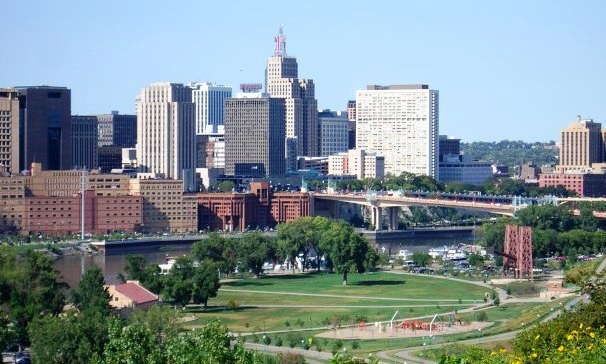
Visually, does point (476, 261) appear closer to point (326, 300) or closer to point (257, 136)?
point (326, 300)

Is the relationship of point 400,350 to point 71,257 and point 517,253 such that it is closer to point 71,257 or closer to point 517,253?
point 517,253

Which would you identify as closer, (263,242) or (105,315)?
(105,315)

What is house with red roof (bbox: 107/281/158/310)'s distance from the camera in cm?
6078

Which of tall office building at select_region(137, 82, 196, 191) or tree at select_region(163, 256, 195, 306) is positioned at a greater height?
tall office building at select_region(137, 82, 196, 191)

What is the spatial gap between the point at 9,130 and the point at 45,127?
3.99 metres

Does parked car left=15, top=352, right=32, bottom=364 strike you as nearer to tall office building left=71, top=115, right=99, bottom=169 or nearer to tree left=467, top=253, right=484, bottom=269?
tree left=467, top=253, right=484, bottom=269

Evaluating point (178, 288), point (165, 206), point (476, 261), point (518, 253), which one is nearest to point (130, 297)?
point (178, 288)

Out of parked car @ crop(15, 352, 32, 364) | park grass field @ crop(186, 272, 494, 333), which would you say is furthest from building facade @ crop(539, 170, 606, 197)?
parked car @ crop(15, 352, 32, 364)

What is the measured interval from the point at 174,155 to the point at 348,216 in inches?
633

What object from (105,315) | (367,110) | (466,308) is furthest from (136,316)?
(367,110)

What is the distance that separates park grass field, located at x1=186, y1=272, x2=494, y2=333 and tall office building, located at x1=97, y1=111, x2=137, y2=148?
9877 centimetres

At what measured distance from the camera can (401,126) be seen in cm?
18988

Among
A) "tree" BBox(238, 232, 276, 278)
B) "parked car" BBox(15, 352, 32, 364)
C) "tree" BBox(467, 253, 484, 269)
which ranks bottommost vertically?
"parked car" BBox(15, 352, 32, 364)

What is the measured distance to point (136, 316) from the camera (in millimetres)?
52406
